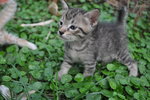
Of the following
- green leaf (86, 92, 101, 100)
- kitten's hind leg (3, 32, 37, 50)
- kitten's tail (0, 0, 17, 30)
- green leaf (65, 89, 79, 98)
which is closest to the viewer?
green leaf (86, 92, 101, 100)

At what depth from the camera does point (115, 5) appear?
4453 millimetres

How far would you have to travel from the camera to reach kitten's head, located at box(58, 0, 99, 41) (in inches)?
99.0

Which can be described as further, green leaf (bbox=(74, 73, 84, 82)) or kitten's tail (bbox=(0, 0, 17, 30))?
kitten's tail (bbox=(0, 0, 17, 30))

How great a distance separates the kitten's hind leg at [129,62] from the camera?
117 inches

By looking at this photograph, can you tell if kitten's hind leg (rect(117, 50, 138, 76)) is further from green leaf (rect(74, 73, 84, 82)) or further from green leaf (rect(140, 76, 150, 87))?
green leaf (rect(74, 73, 84, 82))

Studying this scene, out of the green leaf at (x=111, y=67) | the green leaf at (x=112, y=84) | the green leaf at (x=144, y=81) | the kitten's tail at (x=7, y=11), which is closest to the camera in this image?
the green leaf at (x=112, y=84)

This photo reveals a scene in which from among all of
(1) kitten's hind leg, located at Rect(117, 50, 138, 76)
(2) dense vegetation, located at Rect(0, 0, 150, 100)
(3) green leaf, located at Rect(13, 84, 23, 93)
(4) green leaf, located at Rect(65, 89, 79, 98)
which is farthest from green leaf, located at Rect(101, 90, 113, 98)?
(3) green leaf, located at Rect(13, 84, 23, 93)

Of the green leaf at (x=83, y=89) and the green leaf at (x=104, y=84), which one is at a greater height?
the green leaf at (x=83, y=89)

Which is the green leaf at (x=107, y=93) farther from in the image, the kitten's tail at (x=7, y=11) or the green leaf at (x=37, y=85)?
the kitten's tail at (x=7, y=11)

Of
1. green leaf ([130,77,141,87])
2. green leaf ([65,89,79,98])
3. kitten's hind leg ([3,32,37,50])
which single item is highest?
kitten's hind leg ([3,32,37,50])

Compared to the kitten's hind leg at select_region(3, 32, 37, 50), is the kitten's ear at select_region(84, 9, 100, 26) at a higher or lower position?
higher

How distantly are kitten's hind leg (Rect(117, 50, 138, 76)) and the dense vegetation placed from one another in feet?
0.20

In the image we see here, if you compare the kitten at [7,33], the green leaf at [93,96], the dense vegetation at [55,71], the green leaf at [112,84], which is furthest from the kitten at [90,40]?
the kitten at [7,33]

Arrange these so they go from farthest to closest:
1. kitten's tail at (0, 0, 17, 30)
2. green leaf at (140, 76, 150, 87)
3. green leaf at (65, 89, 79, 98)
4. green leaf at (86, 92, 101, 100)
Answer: kitten's tail at (0, 0, 17, 30) < green leaf at (140, 76, 150, 87) < green leaf at (65, 89, 79, 98) < green leaf at (86, 92, 101, 100)
